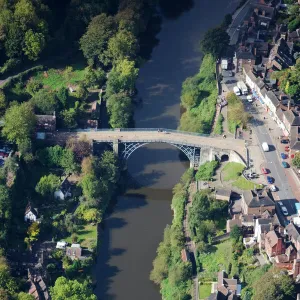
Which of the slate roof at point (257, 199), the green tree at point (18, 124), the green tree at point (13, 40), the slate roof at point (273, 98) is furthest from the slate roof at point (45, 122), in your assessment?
the slate roof at point (273, 98)

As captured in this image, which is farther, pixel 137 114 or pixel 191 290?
pixel 137 114

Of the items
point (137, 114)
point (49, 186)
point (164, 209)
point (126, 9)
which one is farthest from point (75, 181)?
point (126, 9)

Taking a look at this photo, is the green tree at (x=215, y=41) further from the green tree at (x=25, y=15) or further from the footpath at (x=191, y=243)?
the footpath at (x=191, y=243)

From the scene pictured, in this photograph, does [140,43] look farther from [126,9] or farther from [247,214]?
[247,214]

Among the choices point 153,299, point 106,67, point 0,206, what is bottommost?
point 153,299

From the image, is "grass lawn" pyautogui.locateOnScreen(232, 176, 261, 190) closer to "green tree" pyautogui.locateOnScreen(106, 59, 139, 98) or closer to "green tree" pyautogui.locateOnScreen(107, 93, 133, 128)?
"green tree" pyautogui.locateOnScreen(107, 93, 133, 128)

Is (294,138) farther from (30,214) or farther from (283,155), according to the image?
(30,214)
